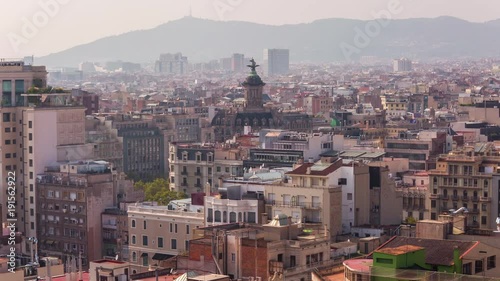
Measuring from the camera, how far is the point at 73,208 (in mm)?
57812

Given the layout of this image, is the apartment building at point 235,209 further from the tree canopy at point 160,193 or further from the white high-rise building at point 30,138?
the white high-rise building at point 30,138

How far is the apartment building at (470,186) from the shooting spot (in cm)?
5288

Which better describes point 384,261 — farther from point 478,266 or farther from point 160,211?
point 160,211

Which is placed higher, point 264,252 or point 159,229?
point 264,252

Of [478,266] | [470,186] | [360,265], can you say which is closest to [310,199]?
[470,186]

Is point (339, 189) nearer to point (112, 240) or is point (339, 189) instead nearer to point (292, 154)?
point (112, 240)

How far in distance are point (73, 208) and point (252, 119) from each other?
149 ft

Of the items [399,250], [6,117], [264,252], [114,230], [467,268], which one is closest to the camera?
[399,250]

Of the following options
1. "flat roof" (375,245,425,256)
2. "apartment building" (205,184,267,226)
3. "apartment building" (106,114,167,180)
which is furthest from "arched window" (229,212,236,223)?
"apartment building" (106,114,167,180)

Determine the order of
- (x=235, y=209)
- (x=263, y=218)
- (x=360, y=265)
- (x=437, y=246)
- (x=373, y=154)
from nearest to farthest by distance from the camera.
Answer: (x=360, y=265)
(x=437, y=246)
(x=263, y=218)
(x=235, y=209)
(x=373, y=154)

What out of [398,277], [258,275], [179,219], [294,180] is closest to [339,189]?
[294,180]

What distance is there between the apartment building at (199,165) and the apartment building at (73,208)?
10651 millimetres

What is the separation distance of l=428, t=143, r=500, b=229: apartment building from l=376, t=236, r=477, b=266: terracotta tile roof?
1797 cm

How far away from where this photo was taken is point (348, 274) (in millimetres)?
30375
